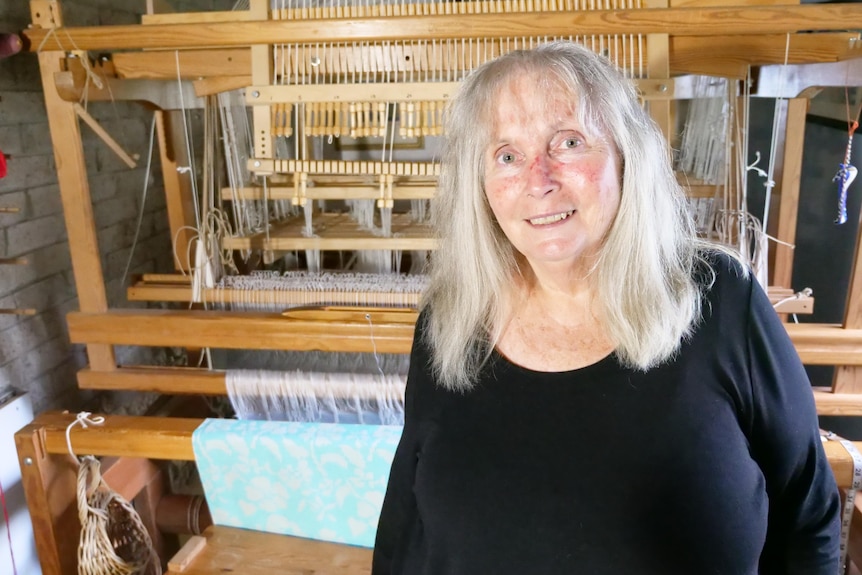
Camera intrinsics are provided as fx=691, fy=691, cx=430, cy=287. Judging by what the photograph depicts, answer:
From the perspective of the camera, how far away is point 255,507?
174cm

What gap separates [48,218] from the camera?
2.10 metres

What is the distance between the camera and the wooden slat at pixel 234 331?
1.77 m

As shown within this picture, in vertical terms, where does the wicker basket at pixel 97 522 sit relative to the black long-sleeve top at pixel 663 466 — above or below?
below

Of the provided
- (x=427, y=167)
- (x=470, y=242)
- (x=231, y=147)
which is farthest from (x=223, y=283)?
(x=470, y=242)

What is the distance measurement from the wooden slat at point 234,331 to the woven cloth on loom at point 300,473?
0.71 feet

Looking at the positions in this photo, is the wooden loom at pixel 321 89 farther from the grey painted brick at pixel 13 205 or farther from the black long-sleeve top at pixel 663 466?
the black long-sleeve top at pixel 663 466

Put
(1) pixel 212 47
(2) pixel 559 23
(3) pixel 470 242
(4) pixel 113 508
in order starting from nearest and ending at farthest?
1. (3) pixel 470 242
2. (2) pixel 559 23
3. (1) pixel 212 47
4. (4) pixel 113 508

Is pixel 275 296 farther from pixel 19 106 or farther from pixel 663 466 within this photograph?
pixel 663 466

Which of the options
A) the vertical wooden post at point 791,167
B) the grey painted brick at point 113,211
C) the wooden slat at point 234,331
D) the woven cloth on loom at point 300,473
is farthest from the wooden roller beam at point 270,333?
the grey painted brick at point 113,211

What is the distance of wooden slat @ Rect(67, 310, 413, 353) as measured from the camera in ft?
5.81

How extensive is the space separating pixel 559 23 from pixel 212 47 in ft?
2.84

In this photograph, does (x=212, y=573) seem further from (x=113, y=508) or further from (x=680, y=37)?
(x=680, y=37)

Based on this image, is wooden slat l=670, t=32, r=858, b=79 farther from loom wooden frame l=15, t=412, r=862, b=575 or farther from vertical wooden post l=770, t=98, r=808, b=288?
loom wooden frame l=15, t=412, r=862, b=575

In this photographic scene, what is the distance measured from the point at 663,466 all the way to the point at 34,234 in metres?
1.91
